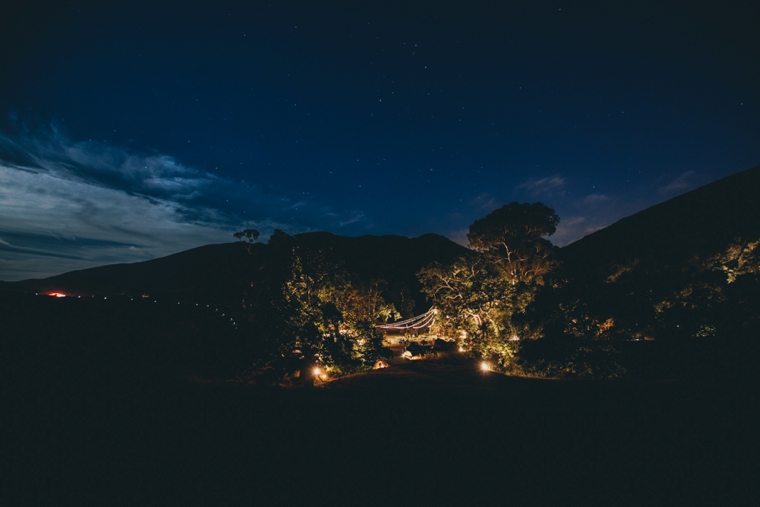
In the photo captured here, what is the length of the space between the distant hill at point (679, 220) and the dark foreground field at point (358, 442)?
100 feet

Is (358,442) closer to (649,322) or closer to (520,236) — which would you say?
(649,322)

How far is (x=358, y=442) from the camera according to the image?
458 cm

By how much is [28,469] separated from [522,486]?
19.1ft

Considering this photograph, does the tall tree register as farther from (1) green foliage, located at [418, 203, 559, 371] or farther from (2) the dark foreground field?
(2) the dark foreground field

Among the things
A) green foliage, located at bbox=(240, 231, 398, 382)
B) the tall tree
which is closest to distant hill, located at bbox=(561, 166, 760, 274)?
the tall tree

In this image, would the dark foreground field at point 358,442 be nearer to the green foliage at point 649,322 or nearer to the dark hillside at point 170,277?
the green foliage at point 649,322

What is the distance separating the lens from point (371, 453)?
4223 mm

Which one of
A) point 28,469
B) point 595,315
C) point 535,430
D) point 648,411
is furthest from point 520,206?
point 28,469

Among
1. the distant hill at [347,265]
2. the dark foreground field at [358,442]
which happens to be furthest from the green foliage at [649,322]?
the distant hill at [347,265]

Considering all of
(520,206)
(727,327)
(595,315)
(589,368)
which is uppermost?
(520,206)

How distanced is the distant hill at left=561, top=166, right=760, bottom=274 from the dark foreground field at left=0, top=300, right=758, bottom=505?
1206 inches

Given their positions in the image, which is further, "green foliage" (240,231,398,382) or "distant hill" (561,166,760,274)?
"distant hill" (561,166,760,274)

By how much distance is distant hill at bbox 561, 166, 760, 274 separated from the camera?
116 feet

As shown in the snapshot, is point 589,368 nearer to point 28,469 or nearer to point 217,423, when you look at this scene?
point 217,423
